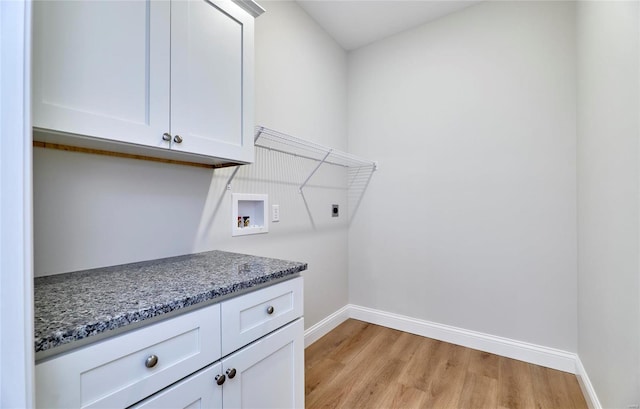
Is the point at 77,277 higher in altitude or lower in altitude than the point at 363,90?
lower

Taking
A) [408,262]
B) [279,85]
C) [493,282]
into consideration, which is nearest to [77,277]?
[279,85]

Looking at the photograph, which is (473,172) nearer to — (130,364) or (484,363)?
(484,363)

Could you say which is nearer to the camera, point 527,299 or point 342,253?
point 527,299

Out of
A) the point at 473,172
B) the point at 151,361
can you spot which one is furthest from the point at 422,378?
the point at 151,361

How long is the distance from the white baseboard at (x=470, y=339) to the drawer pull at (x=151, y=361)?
1537 millimetres

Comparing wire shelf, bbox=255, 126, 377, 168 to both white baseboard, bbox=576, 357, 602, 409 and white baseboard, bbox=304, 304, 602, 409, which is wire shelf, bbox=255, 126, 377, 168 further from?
white baseboard, bbox=576, 357, 602, 409

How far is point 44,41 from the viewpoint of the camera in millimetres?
767

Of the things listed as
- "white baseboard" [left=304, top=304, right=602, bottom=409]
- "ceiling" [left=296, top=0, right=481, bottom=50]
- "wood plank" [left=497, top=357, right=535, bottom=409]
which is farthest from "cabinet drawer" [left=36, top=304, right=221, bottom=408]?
"ceiling" [left=296, top=0, right=481, bottom=50]

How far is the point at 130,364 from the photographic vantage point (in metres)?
0.70

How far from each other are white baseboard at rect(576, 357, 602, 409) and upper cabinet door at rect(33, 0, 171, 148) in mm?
2317

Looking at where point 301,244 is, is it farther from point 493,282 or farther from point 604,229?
point 604,229

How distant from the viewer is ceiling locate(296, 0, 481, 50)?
2.14 m

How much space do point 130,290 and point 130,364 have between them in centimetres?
23

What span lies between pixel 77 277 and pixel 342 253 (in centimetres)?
201
